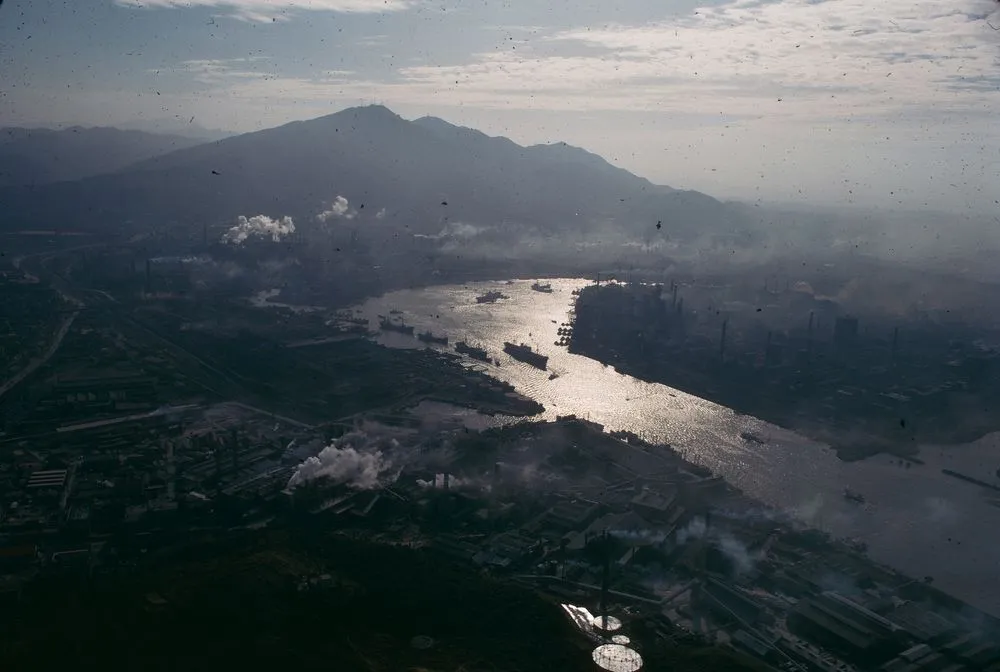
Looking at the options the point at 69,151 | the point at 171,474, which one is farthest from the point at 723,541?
the point at 69,151

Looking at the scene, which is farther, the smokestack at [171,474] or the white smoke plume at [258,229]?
the white smoke plume at [258,229]

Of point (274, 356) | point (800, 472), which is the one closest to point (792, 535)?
point (800, 472)

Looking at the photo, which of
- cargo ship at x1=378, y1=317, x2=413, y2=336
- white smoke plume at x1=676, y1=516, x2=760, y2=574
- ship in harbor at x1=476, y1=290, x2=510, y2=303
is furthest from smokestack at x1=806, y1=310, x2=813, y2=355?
white smoke plume at x1=676, y1=516, x2=760, y2=574

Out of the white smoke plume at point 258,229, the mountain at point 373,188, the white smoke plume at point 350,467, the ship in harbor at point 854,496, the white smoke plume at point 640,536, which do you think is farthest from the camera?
the mountain at point 373,188

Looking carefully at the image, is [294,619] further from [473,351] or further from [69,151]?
[69,151]

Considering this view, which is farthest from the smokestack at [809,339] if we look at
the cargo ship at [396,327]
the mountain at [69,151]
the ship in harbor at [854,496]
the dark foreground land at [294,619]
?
the mountain at [69,151]

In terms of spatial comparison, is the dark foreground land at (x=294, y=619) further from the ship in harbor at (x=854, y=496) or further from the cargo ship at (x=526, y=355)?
the cargo ship at (x=526, y=355)
